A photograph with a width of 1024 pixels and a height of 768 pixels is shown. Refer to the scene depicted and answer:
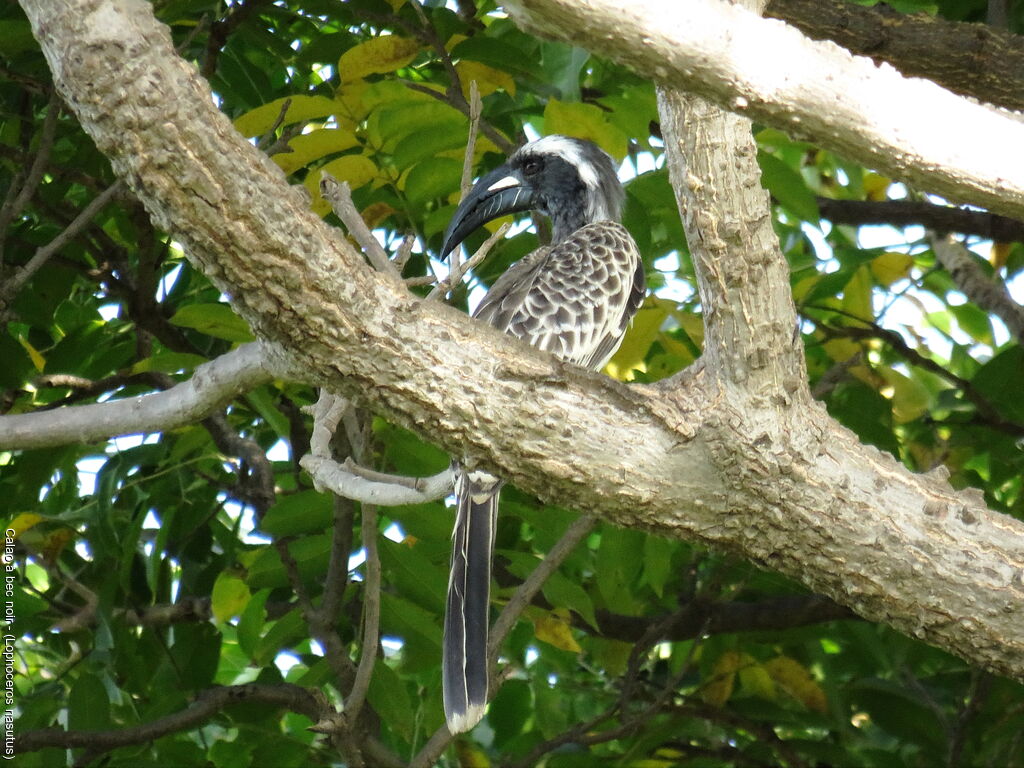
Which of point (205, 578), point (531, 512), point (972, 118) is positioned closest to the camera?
point (972, 118)

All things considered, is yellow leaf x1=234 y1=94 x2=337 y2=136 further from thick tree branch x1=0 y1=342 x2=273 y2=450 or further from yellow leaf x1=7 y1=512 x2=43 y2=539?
yellow leaf x1=7 y1=512 x2=43 y2=539

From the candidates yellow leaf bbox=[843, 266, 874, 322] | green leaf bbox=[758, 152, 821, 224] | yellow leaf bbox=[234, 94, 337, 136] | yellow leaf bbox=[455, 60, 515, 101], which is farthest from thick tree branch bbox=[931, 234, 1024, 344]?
yellow leaf bbox=[234, 94, 337, 136]

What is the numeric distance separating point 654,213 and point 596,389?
1.63 m

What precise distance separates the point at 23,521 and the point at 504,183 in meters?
1.80

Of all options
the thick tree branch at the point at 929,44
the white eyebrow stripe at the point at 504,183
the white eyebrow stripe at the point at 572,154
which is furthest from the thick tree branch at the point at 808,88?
the white eyebrow stripe at the point at 572,154

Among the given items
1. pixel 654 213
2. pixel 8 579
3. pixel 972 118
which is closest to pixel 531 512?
pixel 654 213

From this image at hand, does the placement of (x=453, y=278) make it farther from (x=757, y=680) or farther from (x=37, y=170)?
(x=757, y=680)

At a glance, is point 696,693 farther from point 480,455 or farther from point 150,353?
point 480,455

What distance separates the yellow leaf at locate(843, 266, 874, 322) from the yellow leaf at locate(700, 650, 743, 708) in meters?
1.19

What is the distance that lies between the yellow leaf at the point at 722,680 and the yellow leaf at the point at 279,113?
7.17ft

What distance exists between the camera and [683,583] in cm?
418

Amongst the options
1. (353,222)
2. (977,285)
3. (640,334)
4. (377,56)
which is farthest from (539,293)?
(977,285)

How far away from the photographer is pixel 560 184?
4320mm

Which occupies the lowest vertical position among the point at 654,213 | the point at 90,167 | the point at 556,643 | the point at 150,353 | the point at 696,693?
the point at 696,693
